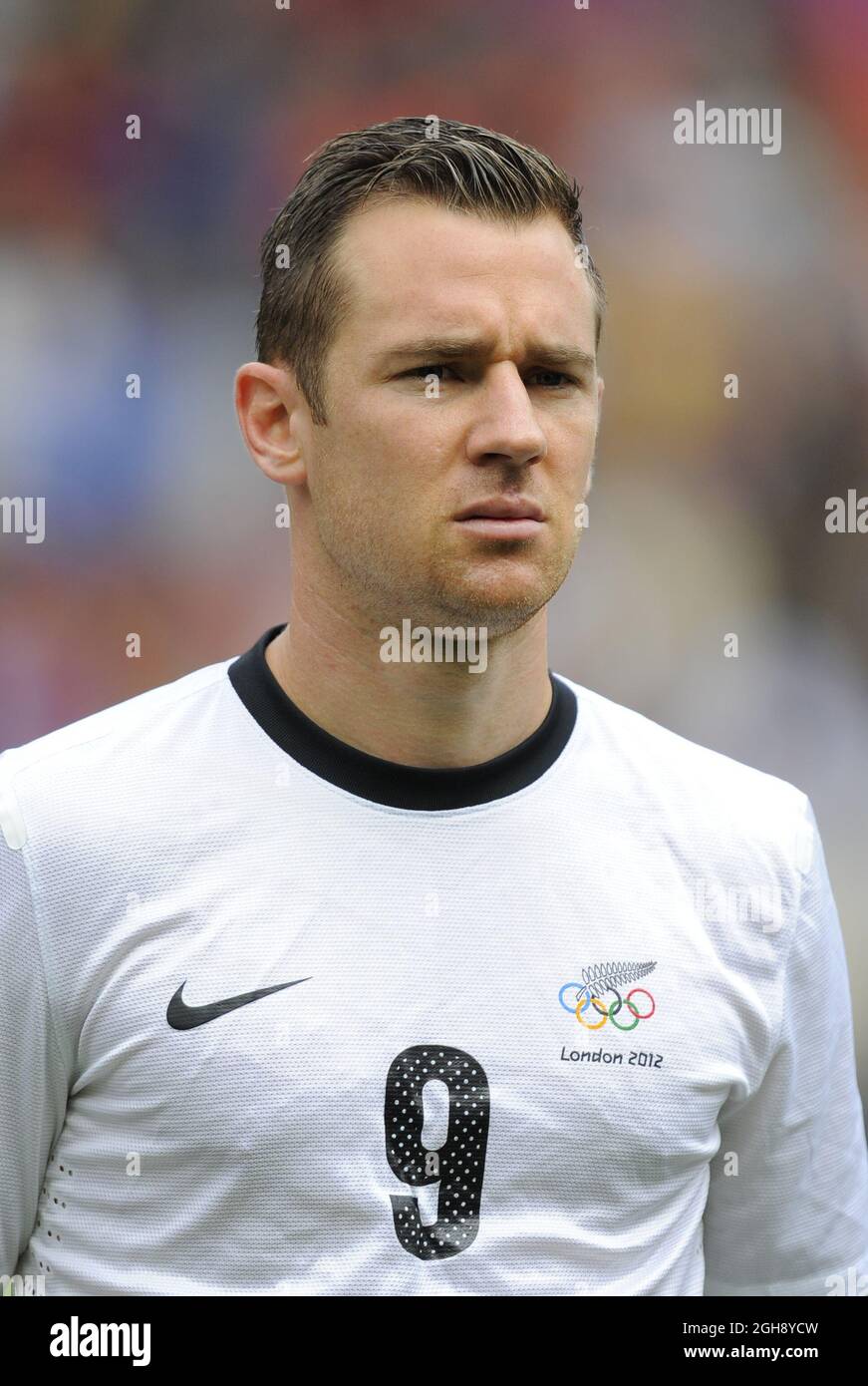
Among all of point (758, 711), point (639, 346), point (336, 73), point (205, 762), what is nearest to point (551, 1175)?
point (205, 762)

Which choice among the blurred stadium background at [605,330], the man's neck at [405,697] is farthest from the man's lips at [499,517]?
the blurred stadium background at [605,330]

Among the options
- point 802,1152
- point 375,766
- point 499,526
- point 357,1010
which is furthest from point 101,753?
point 802,1152

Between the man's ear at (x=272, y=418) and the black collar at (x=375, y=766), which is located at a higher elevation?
the man's ear at (x=272, y=418)

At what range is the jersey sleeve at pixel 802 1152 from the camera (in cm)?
200

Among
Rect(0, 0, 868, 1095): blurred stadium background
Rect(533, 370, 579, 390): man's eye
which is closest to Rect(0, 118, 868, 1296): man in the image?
Rect(533, 370, 579, 390): man's eye

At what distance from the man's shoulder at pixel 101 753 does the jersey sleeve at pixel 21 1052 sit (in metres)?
0.03

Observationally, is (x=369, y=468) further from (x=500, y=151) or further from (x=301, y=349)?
(x=500, y=151)

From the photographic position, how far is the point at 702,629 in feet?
14.0

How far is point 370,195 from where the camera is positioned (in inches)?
74.2

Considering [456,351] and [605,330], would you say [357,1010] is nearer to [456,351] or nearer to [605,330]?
[456,351]

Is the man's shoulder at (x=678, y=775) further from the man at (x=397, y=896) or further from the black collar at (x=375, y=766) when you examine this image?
the black collar at (x=375, y=766)

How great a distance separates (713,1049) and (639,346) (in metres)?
2.95

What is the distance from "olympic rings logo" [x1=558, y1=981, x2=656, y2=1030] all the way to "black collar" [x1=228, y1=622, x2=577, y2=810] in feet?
0.85

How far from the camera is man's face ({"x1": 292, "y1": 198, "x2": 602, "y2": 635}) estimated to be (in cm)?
175
